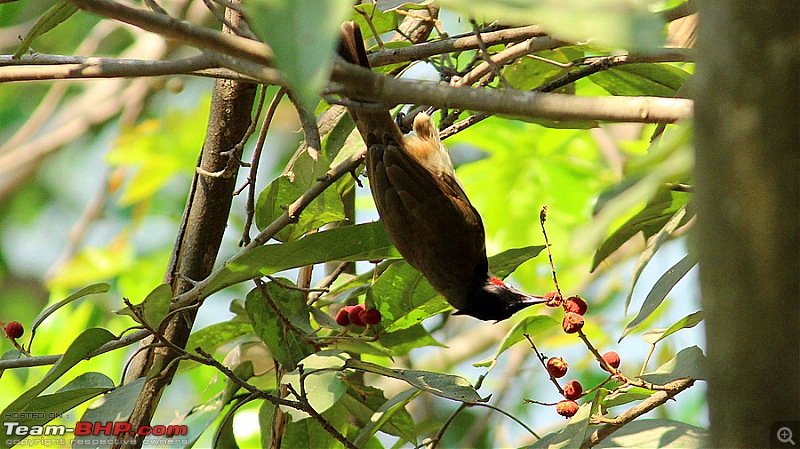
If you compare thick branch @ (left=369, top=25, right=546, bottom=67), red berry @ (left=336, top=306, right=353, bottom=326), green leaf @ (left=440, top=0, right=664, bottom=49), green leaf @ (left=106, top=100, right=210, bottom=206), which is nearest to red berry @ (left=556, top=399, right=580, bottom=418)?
red berry @ (left=336, top=306, right=353, bottom=326)

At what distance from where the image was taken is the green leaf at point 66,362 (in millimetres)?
1693

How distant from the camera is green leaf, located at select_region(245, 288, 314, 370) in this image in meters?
1.99

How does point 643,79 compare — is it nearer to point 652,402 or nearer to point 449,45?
point 449,45

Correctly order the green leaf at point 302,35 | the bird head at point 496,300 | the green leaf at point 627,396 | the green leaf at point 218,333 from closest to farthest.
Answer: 1. the green leaf at point 302,35
2. the green leaf at point 627,396
3. the green leaf at point 218,333
4. the bird head at point 496,300

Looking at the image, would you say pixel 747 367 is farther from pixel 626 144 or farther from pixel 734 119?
pixel 626 144

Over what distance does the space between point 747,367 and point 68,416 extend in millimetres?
2648

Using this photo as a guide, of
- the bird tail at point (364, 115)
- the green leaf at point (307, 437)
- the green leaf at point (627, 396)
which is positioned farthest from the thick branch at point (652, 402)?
the bird tail at point (364, 115)

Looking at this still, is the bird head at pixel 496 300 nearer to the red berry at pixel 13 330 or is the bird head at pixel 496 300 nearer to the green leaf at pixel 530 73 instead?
the green leaf at pixel 530 73

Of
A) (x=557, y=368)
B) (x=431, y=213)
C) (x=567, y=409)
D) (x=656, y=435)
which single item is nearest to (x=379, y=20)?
(x=431, y=213)

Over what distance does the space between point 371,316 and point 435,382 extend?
0.92 feet

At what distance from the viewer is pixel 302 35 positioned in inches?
23.8

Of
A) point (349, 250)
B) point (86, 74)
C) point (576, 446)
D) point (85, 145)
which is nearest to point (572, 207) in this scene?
point (349, 250)

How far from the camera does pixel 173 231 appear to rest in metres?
4.31

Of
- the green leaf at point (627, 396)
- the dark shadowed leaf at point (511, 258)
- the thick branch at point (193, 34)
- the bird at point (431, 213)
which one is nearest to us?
the thick branch at point (193, 34)
